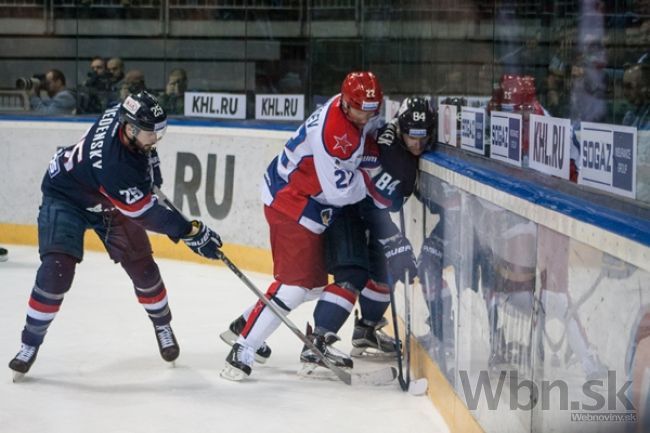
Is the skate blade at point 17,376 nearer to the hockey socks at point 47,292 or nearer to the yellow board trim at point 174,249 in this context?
the hockey socks at point 47,292

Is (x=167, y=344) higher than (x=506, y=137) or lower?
lower

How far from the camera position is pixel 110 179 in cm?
411

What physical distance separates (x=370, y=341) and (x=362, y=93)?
3.63ft

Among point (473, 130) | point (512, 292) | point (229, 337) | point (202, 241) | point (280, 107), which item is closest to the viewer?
point (512, 292)

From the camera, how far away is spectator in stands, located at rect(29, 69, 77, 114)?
7902 millimetres

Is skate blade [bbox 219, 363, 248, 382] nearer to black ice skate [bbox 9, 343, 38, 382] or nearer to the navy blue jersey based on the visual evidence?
the navy blue jersey

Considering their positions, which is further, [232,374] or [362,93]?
[232,374]

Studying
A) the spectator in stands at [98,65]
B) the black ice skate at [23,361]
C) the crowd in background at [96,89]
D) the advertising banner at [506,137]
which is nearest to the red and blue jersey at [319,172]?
the advertising banner at [506,137]

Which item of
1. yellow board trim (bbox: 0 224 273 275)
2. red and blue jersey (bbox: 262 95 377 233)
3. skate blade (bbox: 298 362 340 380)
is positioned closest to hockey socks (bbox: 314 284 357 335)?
skate blade (bbox: 298 362 340 380)

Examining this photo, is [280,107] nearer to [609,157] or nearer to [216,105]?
[216,105]

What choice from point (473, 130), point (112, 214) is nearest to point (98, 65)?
point (112, 214)

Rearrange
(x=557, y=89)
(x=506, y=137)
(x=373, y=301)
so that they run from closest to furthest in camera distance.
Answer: (x=557, y=89) < (x=506, y=137) < (x=373, y=301)

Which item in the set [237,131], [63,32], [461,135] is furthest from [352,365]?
[63,32]

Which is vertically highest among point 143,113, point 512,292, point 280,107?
point 143,113
